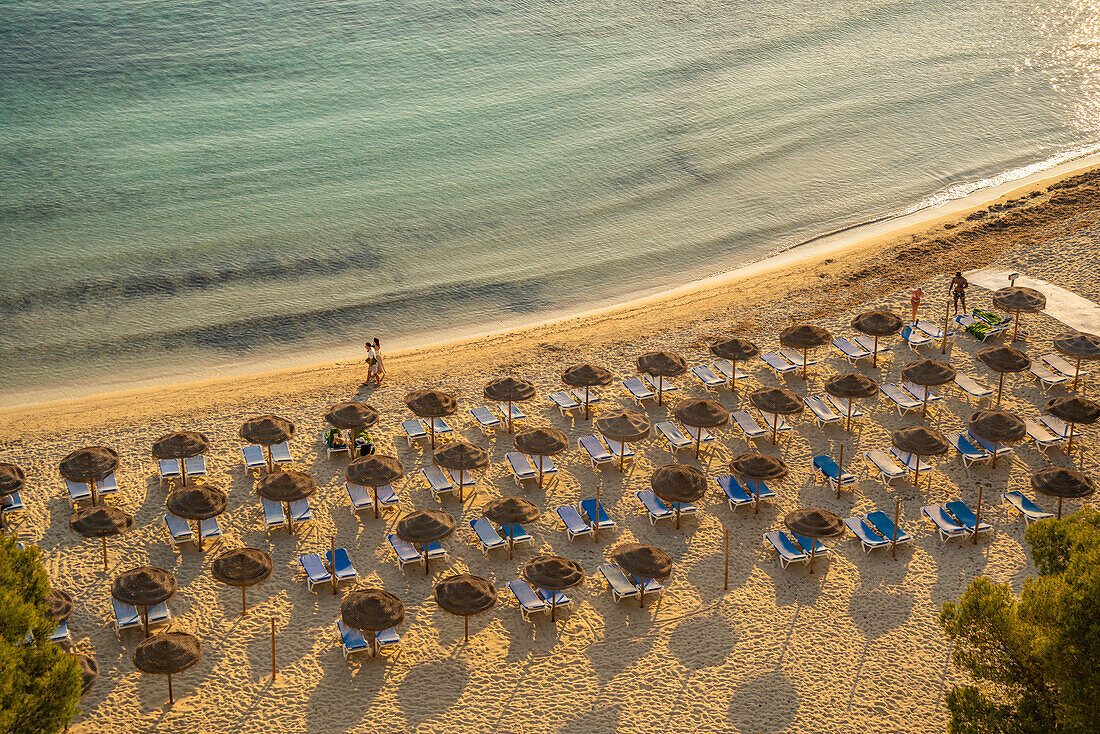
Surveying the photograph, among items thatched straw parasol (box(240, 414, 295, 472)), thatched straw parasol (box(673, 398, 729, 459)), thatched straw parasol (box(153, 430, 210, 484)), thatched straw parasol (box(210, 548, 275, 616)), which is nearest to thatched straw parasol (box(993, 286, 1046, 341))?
thatched straw parasol (box(673, 398, 729, 459))

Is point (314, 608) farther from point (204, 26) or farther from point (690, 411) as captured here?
point (204, 26)

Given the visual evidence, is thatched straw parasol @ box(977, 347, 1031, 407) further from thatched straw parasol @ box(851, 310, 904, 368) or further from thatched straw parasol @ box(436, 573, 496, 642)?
thatched straw parasol @ box(436, 573, 496, 642)

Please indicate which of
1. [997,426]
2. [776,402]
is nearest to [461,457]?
[776,402]

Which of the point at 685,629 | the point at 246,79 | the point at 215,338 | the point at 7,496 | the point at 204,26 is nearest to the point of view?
the point at 685,629

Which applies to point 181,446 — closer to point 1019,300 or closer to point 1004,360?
point 1004,360

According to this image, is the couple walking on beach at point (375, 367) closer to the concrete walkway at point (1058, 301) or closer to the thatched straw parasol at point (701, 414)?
the thatched straw parasol at point (701, 414)

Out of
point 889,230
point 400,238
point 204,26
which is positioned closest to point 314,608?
point 400,238

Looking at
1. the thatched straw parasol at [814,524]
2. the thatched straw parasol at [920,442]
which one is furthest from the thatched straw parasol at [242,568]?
the thatched straw parasol at [920,442]

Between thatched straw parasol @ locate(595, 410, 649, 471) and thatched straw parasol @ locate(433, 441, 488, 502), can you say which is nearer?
thatched straw parasol @ locate(433, 441, 488, 502)
